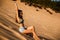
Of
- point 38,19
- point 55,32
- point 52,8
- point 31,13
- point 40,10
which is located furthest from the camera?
point 52,8

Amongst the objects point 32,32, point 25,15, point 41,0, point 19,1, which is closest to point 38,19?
point 25,15

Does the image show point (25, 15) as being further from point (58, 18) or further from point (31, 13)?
point (58, 18)

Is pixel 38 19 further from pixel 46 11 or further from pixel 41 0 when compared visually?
pixel 41 0

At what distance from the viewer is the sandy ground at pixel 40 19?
10578 millimetres

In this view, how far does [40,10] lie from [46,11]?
1.30 feet

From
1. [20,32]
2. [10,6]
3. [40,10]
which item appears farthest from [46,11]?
[20,32]

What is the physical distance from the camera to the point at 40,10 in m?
14.2

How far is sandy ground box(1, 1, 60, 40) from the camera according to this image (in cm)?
1058

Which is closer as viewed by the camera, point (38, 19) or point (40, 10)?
point (38, 19)

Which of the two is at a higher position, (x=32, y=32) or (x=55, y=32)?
(x=32, y=32)

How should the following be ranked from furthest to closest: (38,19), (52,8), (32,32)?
1. (52,8)
2. (38,19)
3. (32,32)

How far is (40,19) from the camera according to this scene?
1239 cm

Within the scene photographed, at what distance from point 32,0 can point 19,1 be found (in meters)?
1.20

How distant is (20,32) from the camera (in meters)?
7.58
